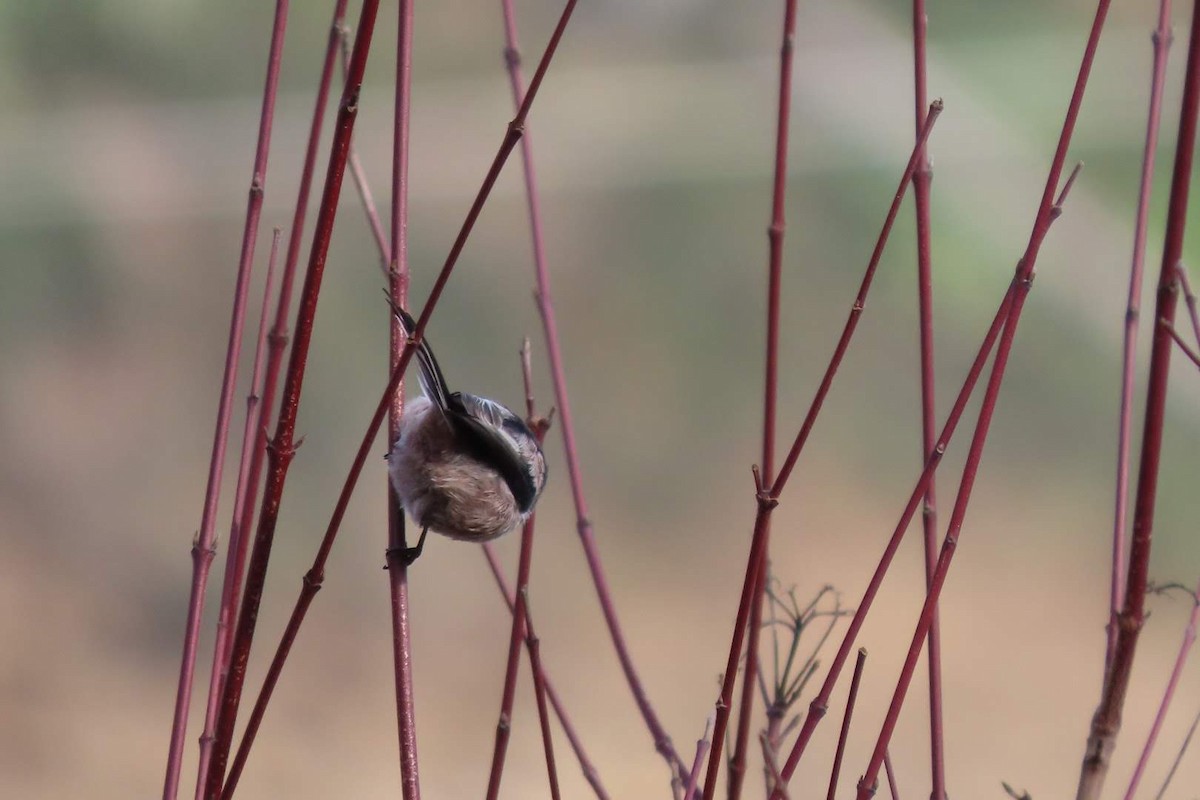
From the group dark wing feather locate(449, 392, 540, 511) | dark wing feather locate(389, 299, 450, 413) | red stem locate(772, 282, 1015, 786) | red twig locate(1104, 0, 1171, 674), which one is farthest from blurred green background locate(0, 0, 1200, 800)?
red stem locate(772, 282, 1015, 786)

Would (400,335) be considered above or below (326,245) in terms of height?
above

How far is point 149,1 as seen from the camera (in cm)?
231

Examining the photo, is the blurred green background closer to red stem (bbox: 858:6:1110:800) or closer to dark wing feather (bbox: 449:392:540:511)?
dark wing feather (bbox: 449:392:540:511)

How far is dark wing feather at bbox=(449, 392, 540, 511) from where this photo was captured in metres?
0.90

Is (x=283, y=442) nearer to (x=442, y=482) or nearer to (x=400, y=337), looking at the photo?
(x=400, y=337)

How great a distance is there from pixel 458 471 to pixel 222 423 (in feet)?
0.88

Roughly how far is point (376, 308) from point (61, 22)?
80 cm

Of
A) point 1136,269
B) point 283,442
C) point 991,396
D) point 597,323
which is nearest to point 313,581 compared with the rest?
point 283,442

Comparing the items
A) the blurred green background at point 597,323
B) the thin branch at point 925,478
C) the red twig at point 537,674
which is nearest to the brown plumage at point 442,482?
the red twig at point 537,674

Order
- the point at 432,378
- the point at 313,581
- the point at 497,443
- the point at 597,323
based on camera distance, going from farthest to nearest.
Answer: the point at 597,323 < the point at 497,443 < the point at 432,378 < the point at 313,581

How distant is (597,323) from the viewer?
93.7 inches

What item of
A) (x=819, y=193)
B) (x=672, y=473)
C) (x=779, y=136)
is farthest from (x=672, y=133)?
(x=779, y=136)

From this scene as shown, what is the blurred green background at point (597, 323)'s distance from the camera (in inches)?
89.5

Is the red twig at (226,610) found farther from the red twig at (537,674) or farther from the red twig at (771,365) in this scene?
the red twig at (771,365)
